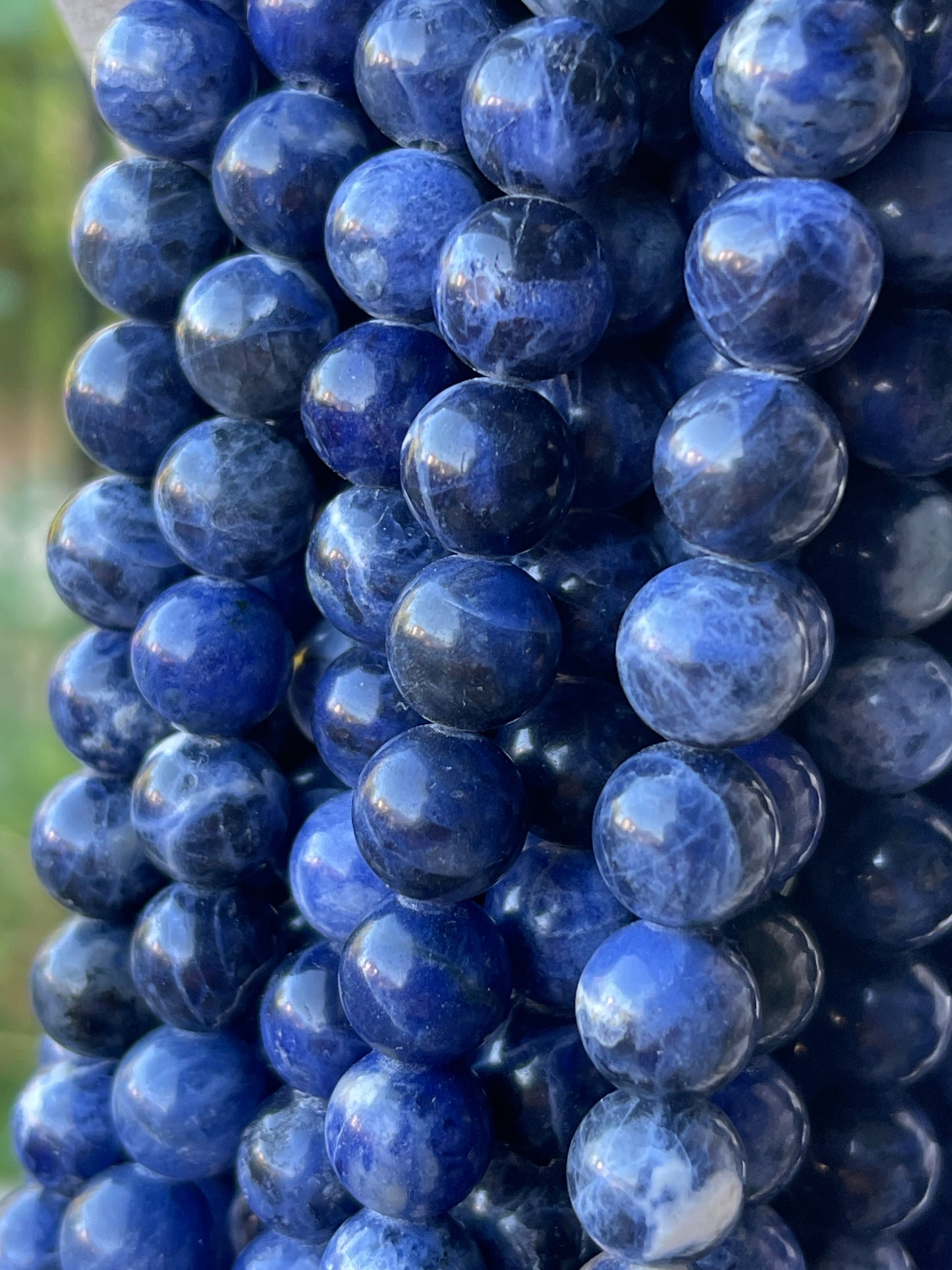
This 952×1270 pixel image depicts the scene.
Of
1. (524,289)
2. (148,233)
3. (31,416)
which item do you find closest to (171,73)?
(148,233)

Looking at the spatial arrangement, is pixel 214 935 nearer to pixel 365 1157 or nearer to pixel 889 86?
pixel 365 1157

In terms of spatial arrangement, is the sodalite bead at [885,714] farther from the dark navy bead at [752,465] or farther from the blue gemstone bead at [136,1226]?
the blue gemstone bead at [136,1226]

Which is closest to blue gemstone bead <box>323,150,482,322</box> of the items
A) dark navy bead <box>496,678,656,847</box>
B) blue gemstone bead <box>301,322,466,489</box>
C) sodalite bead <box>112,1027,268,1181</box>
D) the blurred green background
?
blue gemstone bead <box>301,322,466,489</box>

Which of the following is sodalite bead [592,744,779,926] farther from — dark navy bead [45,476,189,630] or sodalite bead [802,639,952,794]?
dark navy bead [45,476,189,630]

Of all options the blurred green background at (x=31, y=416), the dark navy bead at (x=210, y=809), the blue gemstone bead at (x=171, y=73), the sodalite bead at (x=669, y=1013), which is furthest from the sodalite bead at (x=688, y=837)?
the blurred green background at (x=31, y=416)

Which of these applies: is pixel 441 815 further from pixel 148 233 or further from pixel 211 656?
pixel 148 233

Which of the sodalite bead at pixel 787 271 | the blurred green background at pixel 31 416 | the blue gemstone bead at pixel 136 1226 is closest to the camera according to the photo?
the sodalite bead at pixel 787 271

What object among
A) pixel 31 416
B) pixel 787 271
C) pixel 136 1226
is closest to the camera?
pixel 787 271
